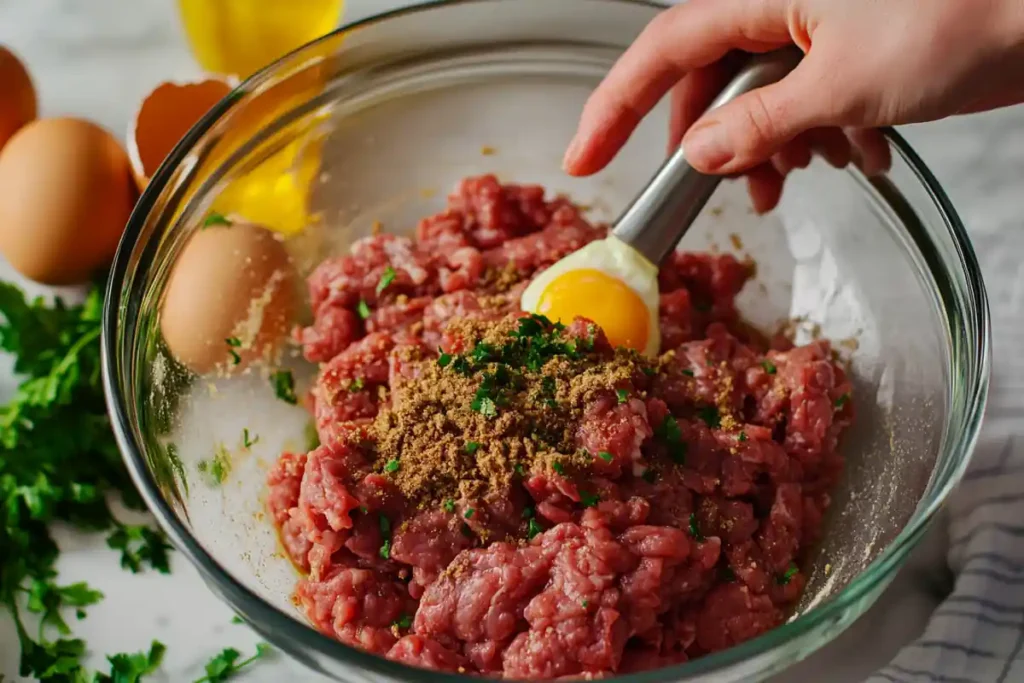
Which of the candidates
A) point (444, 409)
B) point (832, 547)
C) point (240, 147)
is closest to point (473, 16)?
point (240, 147)

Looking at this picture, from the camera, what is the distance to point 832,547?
95.5 inches

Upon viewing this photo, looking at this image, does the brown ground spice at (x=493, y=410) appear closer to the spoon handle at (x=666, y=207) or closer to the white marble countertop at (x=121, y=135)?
the spoon handle at (x=666, y=207)

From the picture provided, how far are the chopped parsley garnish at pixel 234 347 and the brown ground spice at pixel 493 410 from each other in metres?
0.60

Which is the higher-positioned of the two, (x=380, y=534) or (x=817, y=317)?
(x=817, y=317)

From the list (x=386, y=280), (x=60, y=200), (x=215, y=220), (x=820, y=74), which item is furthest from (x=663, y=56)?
(x=60, y=200)

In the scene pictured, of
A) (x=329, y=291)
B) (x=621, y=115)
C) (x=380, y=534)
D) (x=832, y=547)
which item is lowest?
(x=380, y=534)

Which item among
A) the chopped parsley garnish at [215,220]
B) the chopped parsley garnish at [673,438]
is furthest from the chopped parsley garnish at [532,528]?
the chopped parsley garnish at [215,220]

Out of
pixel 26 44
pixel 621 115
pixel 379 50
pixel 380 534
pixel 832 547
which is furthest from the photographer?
pixel 26 44

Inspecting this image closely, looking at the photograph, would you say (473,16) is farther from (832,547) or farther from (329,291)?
(832,547)

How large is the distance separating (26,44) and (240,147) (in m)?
1.68

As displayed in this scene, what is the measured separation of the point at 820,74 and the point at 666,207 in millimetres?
544

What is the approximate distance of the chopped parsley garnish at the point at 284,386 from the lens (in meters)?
2.72

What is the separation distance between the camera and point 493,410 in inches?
85.3

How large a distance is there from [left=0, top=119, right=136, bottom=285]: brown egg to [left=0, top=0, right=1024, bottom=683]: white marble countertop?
391mm
